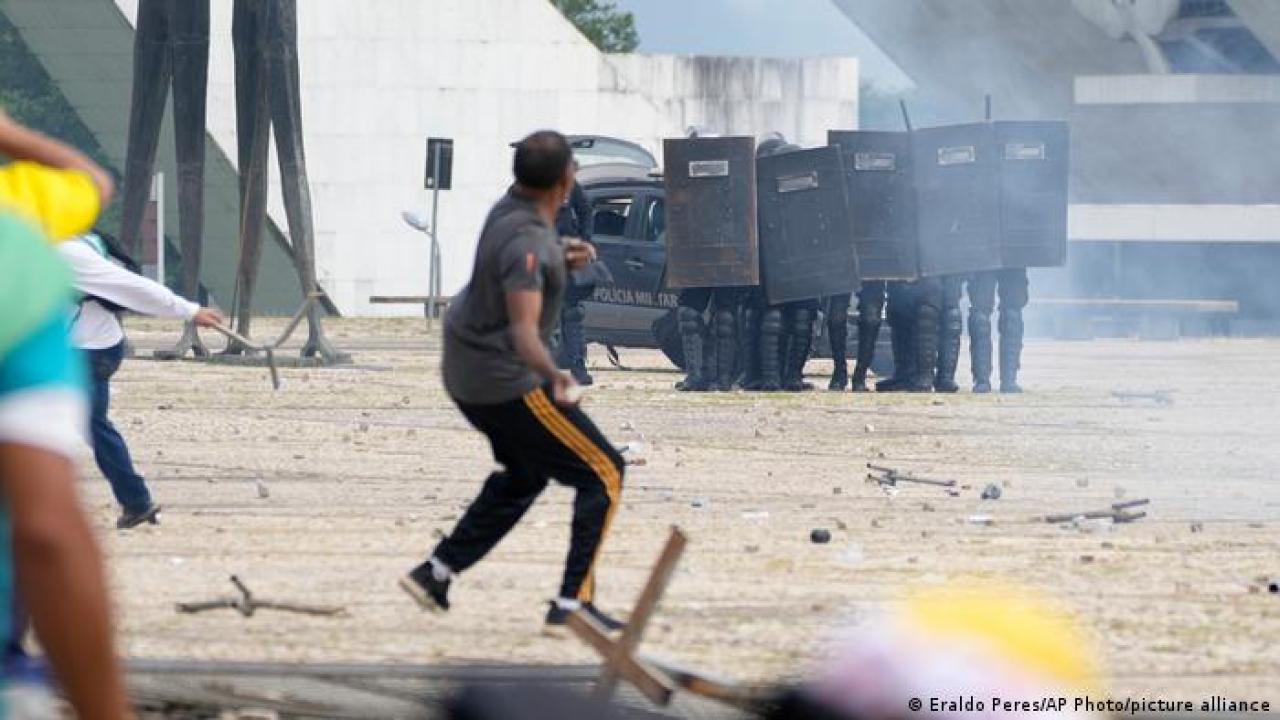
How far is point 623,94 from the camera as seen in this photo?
4306 cm

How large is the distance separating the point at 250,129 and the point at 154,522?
12.6 meters

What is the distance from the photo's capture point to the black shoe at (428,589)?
820 centimetres

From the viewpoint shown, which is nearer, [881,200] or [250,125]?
[881,200]

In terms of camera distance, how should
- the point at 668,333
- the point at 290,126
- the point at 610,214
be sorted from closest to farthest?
the point at 668,333 → the point at 610,214 → the point at 290,126

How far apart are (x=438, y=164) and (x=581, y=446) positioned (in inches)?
1008

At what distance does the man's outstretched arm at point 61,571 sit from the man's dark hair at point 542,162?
502 cm

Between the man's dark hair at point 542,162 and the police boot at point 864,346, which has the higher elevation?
the man's dark hair at point 542,162

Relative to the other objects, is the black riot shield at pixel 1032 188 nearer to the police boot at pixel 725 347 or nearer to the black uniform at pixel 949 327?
the black uniform at pixel 949 327

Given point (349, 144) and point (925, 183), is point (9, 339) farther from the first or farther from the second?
point (349, 144)

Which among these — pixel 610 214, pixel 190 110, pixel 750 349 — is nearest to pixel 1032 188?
pixel 750 349

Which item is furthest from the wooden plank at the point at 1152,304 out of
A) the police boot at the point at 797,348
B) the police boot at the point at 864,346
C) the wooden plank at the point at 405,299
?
the police boot at the point at 797,348

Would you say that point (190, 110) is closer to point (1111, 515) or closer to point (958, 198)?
point (958, 198)

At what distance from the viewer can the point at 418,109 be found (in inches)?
1645

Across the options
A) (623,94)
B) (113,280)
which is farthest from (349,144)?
(113,280)
